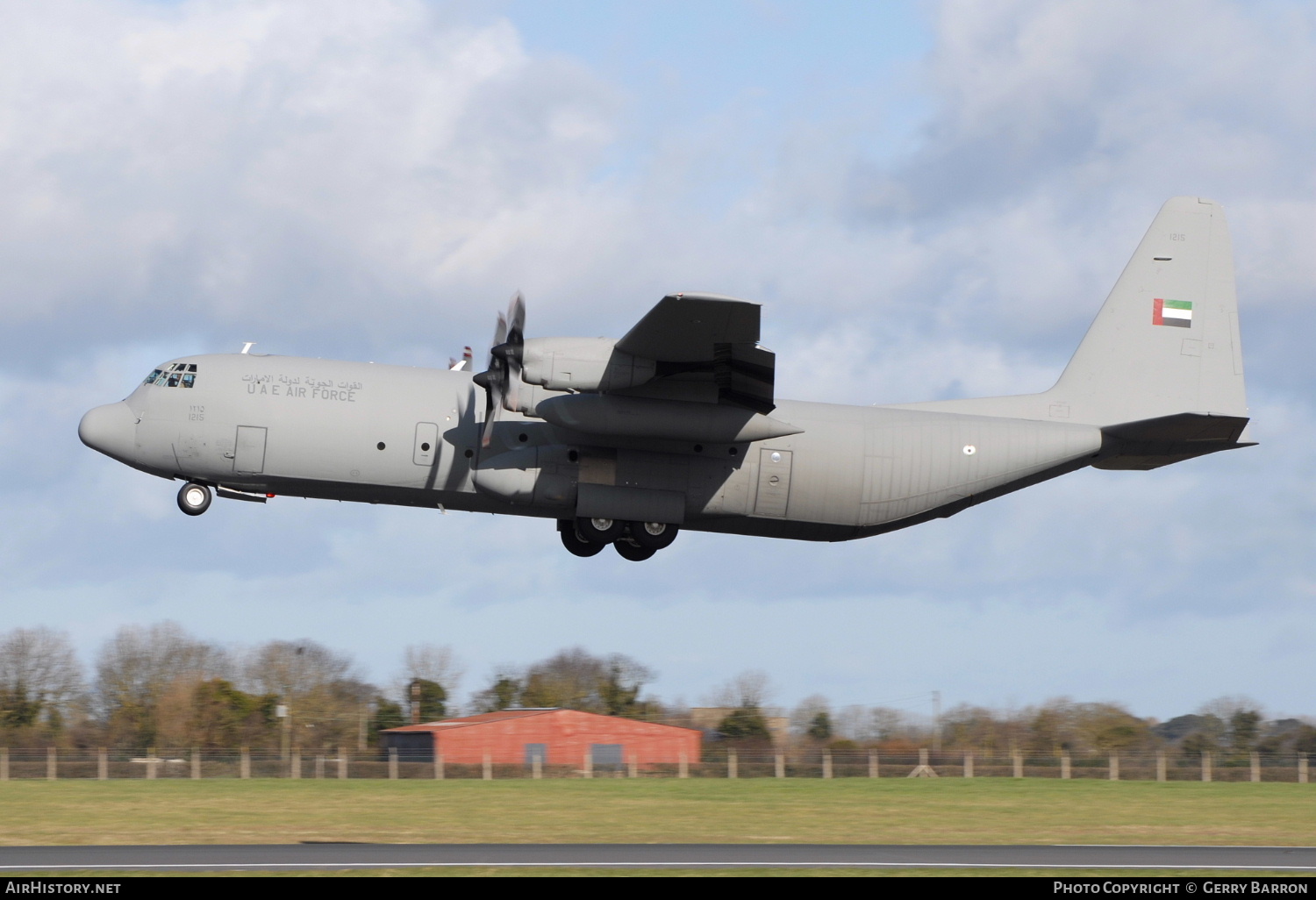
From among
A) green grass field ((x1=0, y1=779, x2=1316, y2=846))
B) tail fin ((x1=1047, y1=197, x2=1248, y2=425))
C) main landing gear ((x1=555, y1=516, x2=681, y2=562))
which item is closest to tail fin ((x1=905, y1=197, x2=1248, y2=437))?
tail fin ((x1=1047, y1=197, x2=1248, y2=425))

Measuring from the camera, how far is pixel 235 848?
1689 centimetres

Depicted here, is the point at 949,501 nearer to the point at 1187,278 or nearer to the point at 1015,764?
the point at 1187,278

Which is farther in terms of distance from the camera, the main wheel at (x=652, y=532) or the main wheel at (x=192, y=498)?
the main wheel at (x=652, y=532)

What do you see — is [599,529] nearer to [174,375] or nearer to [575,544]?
[575,544]

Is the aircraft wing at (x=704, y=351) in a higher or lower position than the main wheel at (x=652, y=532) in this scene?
higher

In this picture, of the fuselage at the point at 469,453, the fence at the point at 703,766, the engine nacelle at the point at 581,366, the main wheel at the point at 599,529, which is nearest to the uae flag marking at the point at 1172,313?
the fuselage at the point at 469,453

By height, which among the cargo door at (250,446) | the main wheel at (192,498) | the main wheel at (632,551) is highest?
the cargo door at (250,446)

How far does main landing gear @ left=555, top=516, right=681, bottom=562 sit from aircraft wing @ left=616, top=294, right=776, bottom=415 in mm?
2336

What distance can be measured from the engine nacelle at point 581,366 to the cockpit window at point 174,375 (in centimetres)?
519

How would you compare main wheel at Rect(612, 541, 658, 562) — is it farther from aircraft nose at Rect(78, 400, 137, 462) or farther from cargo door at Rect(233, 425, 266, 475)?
aircraft nose at Rect(78, 400, 137, 462)

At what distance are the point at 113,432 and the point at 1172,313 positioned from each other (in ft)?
56.7

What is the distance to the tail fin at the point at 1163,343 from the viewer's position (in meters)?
22.6

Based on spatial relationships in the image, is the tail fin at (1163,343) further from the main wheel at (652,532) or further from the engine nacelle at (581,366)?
the engine nacelle at (581,366)

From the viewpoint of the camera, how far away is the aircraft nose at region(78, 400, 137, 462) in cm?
1972
